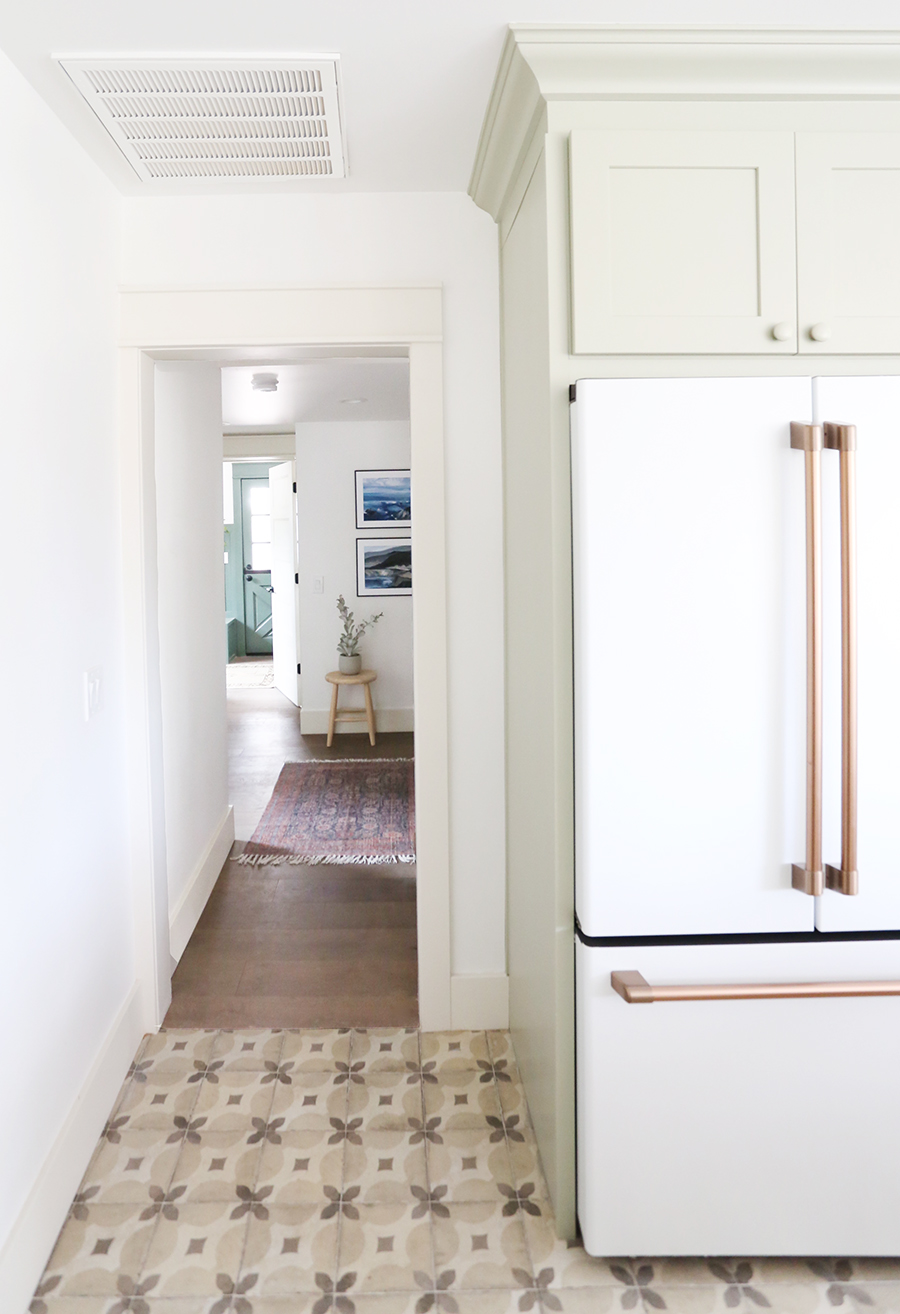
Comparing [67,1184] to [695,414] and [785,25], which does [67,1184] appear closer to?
[695,414]

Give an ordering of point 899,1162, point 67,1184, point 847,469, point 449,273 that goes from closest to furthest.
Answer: point 847,469 < point 899,1162 < point 67,1184 < point 449,273

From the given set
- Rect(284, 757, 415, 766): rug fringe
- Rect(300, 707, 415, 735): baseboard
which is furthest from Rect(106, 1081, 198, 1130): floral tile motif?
Rect(300, 707, 415, 735): baseboard

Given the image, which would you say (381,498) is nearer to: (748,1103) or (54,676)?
(54,676)

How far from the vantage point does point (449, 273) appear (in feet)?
8.04

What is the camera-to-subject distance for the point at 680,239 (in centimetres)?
166

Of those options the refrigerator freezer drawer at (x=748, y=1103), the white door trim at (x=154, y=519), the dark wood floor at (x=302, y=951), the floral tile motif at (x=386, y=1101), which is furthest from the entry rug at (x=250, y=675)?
the refrigerator freezer drawer at (x=748, y=1103)

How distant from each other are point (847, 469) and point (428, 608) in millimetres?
1205

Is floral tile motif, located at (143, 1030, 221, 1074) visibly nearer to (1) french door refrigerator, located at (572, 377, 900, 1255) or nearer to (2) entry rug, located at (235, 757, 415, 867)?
(1) french door refrigerator, located at (572, 377, 900, 1255)

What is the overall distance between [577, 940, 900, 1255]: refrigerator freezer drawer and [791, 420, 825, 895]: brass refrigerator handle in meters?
0.16

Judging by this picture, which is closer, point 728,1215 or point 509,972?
point 728,1215

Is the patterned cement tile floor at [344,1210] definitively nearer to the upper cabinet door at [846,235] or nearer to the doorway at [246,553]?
the upper cabinet door at [846,235]

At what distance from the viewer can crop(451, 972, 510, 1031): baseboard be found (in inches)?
102

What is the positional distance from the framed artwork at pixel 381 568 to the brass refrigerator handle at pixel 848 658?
5178 mm

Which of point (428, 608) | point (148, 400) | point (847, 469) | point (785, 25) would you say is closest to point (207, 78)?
point (148, 400)
